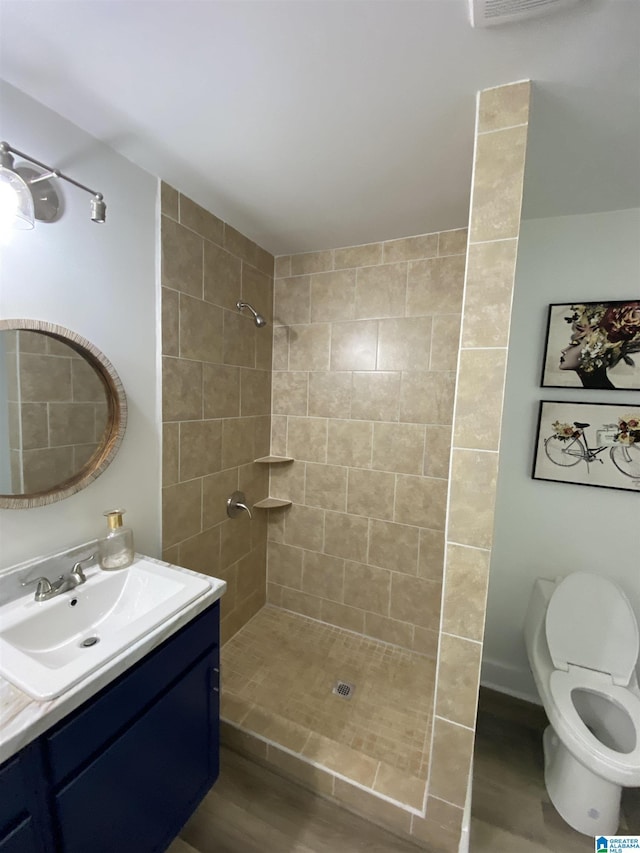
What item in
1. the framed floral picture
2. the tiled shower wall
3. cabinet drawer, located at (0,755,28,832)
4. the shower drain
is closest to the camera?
cabinet drawer, located at (0,755,28,832)

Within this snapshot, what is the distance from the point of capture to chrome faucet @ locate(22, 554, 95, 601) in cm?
105

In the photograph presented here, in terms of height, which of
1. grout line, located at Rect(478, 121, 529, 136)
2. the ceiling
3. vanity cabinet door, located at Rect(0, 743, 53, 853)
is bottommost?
vanity cabinet door, located at Rect(0, 743, 53, 853)

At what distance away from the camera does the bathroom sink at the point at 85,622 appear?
0.78 m

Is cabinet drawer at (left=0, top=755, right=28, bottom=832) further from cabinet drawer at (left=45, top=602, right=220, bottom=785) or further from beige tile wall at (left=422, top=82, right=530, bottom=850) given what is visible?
beige tile wall at (left=422, top=82, right=530, bottom=850)

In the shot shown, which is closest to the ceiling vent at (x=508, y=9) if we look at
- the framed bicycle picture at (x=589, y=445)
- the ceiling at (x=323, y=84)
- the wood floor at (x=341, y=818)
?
the ceiling at (x=323, y=84)

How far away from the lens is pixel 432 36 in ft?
2.61

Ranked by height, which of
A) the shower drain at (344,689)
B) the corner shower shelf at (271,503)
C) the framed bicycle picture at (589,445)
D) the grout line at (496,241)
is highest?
the grout line at (496,241)

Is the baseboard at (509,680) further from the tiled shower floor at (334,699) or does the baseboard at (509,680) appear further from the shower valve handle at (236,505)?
the shower valve handle at (236,505)

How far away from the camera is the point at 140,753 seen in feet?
3.03

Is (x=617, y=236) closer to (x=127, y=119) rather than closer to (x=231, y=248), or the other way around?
(x=231, y=248)

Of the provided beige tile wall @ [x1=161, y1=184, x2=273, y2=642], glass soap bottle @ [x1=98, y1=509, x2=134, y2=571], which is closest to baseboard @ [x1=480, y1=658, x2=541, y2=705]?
beige tile wall @ [x1=161, y1=184, x2=273, y2=642]

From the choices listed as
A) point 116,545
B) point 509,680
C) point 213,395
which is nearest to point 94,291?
point 213,395

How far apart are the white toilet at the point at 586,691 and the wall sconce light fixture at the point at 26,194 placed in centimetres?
232

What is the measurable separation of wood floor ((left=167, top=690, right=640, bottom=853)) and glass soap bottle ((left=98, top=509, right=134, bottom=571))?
39.3 inches
